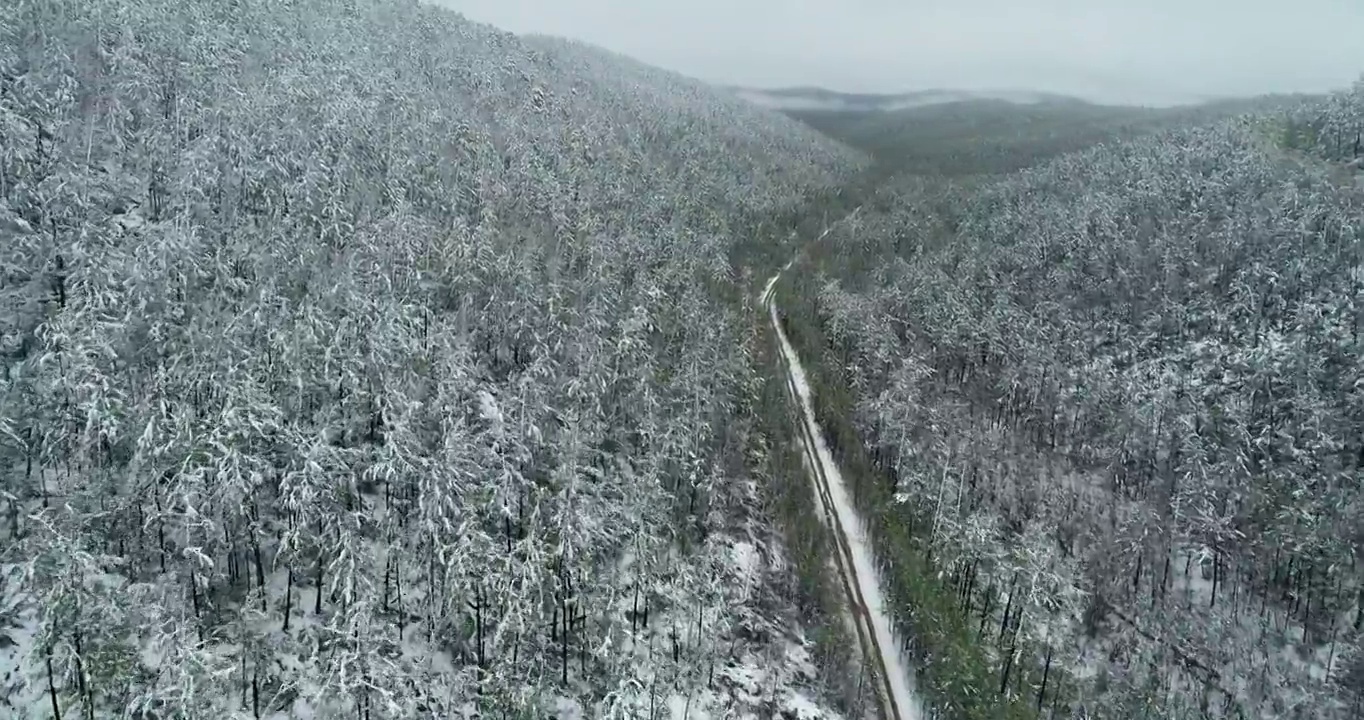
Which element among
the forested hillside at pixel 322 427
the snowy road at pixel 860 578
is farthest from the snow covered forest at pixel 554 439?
the snowy road at pixel 860 578

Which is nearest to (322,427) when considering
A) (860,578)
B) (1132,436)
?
(860,578)

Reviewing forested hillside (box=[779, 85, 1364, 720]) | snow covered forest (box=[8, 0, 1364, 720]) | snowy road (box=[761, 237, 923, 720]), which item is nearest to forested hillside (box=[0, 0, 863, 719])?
snow covered forest (box=[8, 0, 1364, 720])

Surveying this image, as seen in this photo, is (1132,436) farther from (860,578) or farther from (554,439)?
(554,439)

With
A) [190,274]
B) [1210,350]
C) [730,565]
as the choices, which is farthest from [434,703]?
[1210,350]

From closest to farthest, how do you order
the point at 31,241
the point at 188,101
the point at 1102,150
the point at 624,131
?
the point at 31,241 < the point at 188,101 < the point at 624,131 < the point at 1102,150

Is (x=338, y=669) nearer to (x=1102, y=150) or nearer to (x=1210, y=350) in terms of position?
(x=1210, y=350)
